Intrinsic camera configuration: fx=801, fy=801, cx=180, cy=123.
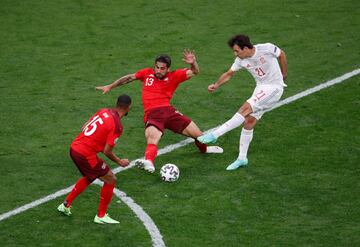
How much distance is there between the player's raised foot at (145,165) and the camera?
12.1 m

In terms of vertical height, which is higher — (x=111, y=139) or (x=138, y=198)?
(x=111, y=139)

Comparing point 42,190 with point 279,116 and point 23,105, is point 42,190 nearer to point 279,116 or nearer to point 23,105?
point 23,105

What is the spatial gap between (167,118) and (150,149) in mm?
951

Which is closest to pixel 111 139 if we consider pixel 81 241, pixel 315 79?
pixel 81 241

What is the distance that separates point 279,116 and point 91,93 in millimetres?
3947

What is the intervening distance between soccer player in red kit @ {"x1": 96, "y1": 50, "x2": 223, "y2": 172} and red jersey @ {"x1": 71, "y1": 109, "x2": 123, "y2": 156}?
1.98 metres

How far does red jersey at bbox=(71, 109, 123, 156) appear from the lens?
1101cm

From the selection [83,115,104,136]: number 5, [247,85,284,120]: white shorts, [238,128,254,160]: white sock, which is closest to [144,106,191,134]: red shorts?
[238,128,254,160]: white sock

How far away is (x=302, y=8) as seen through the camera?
21.2 metres

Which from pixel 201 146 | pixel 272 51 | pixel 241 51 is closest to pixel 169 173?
pixel 201 146

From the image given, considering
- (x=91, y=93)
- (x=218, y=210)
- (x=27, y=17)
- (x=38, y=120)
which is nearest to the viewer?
(x=218, y=210)

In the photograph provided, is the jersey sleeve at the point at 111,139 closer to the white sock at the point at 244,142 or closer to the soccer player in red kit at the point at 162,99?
the soccer player in red kit at the point at 162,99

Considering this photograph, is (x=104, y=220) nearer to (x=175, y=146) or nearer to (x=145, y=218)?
(x=145, y=218)

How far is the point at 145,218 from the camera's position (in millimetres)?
11406
